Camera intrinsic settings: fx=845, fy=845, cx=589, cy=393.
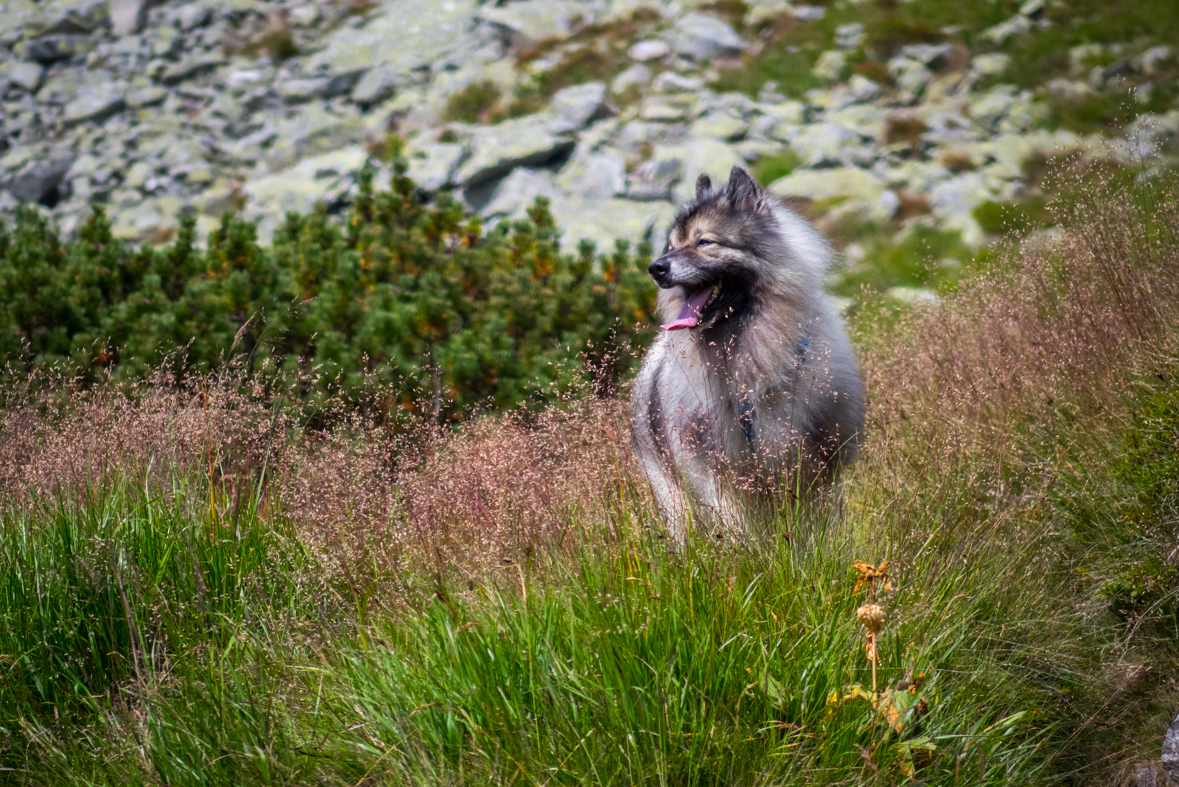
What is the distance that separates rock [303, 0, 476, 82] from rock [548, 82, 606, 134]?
4904mm

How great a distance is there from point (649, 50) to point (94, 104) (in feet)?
45.8

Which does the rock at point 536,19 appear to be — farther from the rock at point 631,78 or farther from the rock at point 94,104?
the rock at point 94,104

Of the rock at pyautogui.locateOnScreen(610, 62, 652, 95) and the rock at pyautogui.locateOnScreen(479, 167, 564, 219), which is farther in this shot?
the rock at pyautogui.locateOnScreen(610, 62, 652, 95)

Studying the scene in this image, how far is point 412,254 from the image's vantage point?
26.0 ft

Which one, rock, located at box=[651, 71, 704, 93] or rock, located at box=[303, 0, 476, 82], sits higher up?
rock, located at box=[303, 0, 476, 82]

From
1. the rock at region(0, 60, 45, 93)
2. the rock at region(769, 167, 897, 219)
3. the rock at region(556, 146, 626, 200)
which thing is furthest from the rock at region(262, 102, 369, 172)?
the rock at region(769, 167, 897, 219)

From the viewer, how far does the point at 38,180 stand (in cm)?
1972

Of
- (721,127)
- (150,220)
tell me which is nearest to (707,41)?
(721,127)

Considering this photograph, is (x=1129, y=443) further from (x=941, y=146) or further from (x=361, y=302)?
(x=941, y=146)

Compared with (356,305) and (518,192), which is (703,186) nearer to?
(356,305)

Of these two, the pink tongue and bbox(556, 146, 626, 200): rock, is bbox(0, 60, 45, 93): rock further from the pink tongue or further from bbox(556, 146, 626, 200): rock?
the pink tongue

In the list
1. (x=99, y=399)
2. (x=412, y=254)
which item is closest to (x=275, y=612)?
(x=99, y=399)

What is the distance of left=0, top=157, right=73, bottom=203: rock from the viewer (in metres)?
19.5

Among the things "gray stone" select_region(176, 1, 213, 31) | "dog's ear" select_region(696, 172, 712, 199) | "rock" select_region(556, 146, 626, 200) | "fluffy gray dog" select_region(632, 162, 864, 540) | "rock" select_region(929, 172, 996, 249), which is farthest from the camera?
"gray stone" select_region(176, 1, 213, 31)
